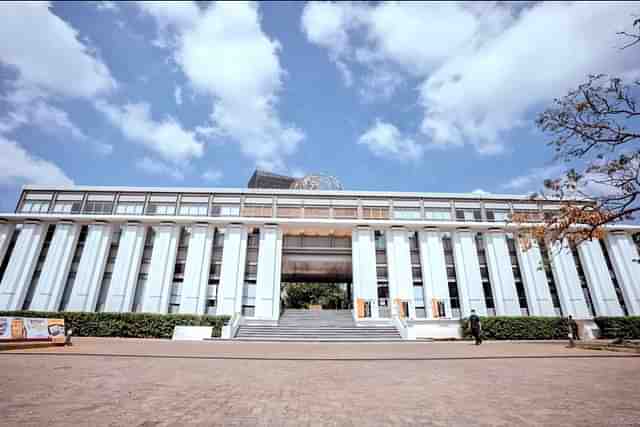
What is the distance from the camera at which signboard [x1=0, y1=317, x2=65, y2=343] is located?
12.3 metres

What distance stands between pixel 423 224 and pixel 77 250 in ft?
101

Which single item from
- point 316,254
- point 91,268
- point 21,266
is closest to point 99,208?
point 91,268

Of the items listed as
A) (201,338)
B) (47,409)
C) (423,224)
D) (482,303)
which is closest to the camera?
(47,409)

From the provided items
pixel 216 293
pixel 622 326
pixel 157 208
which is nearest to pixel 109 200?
pixel 157 208

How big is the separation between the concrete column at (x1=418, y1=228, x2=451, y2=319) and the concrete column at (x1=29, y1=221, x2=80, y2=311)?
30088mm

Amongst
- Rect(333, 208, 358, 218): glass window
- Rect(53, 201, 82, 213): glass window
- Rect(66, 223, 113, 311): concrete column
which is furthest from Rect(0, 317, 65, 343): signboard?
Rect(333, 208, 358, 218): glass window

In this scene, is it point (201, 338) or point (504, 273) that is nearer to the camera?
point (201, 338)

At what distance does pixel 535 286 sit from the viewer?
86.7 ft

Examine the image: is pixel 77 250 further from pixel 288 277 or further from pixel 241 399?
pixel 241 399

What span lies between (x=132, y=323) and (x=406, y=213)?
80.3 ft

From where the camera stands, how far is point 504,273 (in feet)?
87.5

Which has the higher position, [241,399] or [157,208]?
[157,208]

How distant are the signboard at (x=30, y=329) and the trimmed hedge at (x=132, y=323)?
7.16 m

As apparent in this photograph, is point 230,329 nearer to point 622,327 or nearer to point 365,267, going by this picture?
point 365,267
